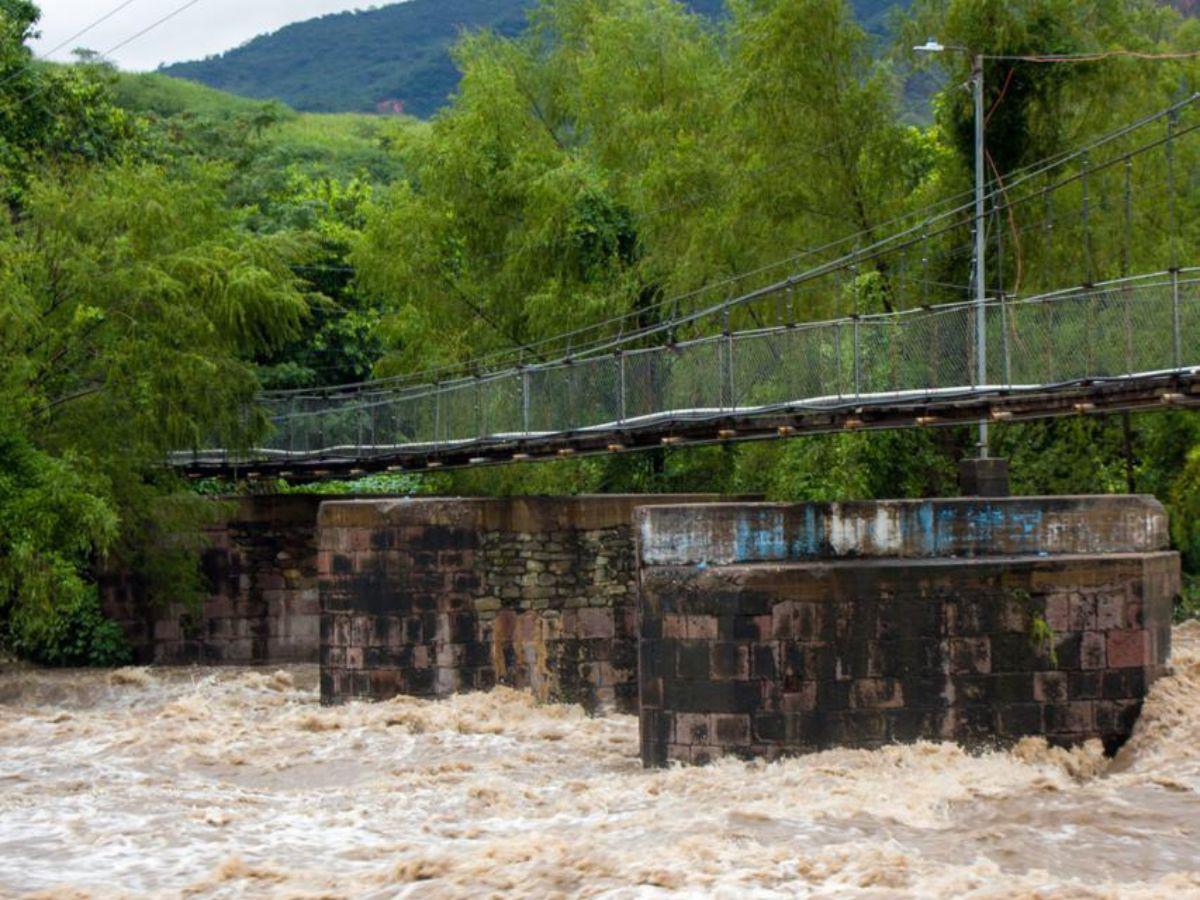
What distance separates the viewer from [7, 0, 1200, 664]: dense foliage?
2688 cm

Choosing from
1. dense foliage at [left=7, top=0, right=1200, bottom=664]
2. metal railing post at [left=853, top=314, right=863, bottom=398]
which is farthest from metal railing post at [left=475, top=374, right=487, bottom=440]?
metal railing post at [left=853, top=314, right=863, bottom=398]

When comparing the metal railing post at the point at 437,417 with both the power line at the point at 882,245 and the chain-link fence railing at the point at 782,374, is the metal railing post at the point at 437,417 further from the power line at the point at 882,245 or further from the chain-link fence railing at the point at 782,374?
the power line at the point at 882,245

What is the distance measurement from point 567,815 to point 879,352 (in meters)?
9.22

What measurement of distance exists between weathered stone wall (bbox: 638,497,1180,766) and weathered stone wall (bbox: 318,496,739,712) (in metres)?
6.59

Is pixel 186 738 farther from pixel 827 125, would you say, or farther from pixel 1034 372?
pixel 827 125

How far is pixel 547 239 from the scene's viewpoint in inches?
1414

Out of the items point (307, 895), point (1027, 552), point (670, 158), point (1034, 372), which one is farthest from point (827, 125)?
point (307, 895)

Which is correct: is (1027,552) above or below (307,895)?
above

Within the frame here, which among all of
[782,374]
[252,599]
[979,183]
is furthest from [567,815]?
[252,599]

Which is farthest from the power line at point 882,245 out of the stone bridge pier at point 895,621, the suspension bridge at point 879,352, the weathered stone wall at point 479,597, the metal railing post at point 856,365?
the stone bridge pier at point 895,621

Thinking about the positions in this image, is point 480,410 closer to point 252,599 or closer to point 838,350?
point 252,599

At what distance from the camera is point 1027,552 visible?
60.7 ft

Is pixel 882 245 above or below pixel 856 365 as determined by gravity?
above

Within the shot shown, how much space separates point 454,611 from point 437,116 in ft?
56.6
